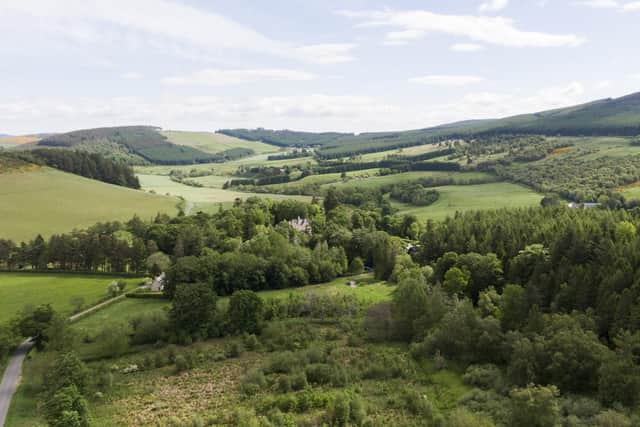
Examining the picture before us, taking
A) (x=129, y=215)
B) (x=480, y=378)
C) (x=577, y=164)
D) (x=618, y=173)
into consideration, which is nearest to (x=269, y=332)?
(x=480, y=378)

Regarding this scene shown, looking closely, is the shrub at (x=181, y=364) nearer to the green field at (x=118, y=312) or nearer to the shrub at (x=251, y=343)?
the shrub at (x=251, y=343)

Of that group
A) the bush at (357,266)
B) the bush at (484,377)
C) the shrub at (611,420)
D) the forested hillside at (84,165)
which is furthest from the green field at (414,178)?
A: the shrub at (611,420)

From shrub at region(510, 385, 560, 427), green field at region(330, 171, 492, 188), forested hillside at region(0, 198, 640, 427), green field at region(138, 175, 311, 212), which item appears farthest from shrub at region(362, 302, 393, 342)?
green field at region(330, 171, 492, 188)

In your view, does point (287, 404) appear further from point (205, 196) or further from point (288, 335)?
point (205, 196)

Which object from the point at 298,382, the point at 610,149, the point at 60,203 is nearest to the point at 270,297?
the point at 298,382

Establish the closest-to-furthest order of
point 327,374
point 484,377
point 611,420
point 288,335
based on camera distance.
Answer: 1. point 611,420
2. point 484,377
3. point 327,374
4. point 288,335

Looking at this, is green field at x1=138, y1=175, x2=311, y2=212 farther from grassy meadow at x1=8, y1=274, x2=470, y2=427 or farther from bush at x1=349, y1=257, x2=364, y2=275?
grassy meadow at x1=8, y1=274, x2=470, y2=427

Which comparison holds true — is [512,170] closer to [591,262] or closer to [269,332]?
[591,262]
